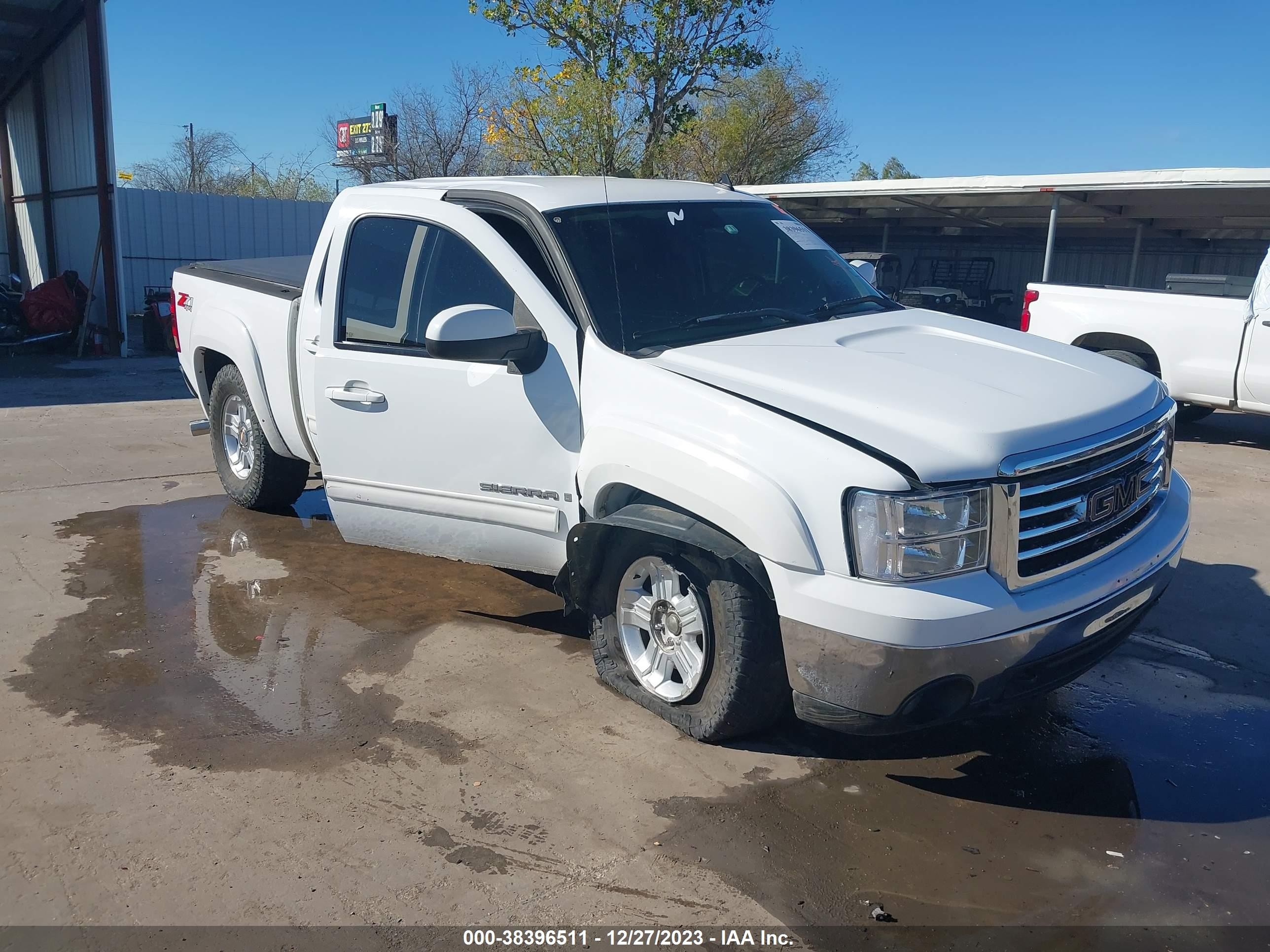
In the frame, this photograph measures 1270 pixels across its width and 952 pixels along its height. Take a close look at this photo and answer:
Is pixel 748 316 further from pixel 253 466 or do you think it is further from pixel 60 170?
pixel 60 170

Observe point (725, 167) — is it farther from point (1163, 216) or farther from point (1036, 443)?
point (1036, 443)

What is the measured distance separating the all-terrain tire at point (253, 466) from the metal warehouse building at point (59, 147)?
11.1 meters

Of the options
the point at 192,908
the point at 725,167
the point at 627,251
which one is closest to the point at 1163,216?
the point at 725,167

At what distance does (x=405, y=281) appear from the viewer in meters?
4.83

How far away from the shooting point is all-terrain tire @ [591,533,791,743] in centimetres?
352

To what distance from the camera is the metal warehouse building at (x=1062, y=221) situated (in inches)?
531

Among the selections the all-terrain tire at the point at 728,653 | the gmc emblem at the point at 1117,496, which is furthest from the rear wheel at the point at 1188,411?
the all-terrain tire at the point at 728,653

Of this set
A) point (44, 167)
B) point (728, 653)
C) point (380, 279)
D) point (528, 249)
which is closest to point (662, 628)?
point (728, 653)

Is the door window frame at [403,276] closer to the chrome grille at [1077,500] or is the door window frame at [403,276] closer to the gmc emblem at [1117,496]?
the chrome grille at [1077,500]

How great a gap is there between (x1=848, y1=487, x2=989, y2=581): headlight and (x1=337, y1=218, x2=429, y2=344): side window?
2495 mm

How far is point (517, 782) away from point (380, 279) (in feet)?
8.28

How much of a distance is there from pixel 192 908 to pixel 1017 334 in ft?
12.3

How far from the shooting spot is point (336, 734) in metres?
4.00

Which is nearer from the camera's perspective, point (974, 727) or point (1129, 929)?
point (1129, 929)
